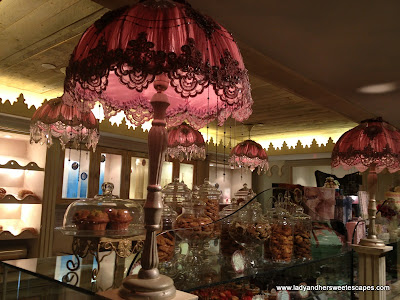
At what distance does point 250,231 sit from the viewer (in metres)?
1.54

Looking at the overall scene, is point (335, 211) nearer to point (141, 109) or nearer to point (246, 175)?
point (141, 109)

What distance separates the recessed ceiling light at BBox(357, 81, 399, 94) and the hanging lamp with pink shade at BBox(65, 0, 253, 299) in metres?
2.35

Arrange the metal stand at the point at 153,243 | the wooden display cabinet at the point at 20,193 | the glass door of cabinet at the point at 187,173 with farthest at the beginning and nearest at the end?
Answer: the glass door of cabinet at the point at 187,173
the wooden display cabinet at the point at 20,193
the metal stand at the point at 153,243

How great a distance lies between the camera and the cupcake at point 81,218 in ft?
5.45

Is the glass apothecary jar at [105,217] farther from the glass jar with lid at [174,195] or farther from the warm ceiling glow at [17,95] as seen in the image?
the warm ceiling glow at [17,95]

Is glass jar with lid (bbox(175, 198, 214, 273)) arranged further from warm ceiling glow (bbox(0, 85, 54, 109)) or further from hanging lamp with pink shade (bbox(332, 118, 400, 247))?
warm ceiling glow (bbox(0, 85, 54, 109))

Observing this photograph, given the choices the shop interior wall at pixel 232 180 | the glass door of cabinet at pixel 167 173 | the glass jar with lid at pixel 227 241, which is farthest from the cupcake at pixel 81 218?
the shop interior wall at pixel 232 180

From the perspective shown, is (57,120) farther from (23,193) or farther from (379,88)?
(379,88)

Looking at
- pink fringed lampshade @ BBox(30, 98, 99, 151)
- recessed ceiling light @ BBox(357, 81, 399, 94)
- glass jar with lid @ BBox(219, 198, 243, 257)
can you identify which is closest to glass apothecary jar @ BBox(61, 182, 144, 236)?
glass jar with lid @ BBox(219, 198, 243, 257)

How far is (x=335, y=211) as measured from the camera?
2.21 m

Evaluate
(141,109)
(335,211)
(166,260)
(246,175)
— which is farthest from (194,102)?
(246,175)

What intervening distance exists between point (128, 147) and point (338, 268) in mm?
4253

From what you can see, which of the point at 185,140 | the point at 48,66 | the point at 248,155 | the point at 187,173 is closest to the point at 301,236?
the point at 185,140

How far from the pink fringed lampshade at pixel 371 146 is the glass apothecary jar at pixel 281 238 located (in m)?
1.02
